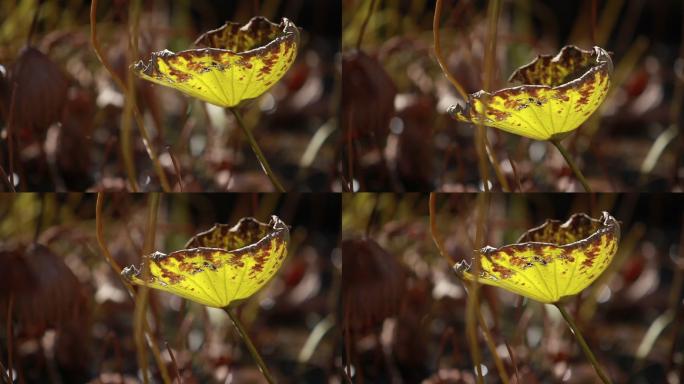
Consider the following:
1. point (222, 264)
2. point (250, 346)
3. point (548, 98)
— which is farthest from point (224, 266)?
point (548, 98)

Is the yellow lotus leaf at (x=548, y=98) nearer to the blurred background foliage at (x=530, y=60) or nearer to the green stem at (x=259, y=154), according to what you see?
the blurred background foliage at (x=530, y=60)

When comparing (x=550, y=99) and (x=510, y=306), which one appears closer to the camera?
(x=550, y=99)

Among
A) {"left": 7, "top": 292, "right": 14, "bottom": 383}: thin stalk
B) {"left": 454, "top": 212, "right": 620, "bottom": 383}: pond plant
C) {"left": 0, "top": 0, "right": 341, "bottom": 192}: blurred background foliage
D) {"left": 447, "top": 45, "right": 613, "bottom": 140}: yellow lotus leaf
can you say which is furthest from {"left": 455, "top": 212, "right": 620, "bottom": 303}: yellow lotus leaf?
{"left": 7, "top": 292, "right": 14, "bottom": 383}: thin stalk

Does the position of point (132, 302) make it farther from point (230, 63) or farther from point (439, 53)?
point (439, 53)

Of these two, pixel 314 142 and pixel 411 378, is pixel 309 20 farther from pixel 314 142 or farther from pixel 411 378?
pixel 411 378

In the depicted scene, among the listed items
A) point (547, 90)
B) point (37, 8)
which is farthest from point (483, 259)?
point (37, 8)

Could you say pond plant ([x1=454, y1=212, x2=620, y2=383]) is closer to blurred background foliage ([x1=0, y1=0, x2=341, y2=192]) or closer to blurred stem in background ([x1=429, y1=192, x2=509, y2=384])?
blurred stem in background ([x1=429, y1=192, x2=509, y2=384])

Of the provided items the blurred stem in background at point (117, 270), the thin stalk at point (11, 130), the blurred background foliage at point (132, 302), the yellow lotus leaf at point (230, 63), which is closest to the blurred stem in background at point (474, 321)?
the blurred background foliage at point (132, 302)
